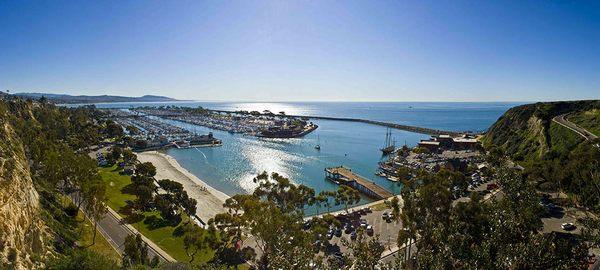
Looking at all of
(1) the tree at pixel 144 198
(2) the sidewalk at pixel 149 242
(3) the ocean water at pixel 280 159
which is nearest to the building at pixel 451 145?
(3) the ocean water at pixel 280 159

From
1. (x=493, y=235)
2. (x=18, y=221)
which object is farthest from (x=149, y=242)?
(x=493, y=235)

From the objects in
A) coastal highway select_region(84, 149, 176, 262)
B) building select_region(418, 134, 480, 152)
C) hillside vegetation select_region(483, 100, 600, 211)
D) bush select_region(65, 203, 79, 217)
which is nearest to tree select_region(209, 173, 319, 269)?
coastal highway select_region(84, 149, 176, 262)

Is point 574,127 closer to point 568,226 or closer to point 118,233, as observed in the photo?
point 568,226

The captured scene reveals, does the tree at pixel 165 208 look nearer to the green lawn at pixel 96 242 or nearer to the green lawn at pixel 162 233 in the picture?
the green lawn at pixel 162 233

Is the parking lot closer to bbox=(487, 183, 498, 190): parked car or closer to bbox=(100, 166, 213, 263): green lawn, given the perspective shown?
bbox=(100, 166, 213, 263): green lawn

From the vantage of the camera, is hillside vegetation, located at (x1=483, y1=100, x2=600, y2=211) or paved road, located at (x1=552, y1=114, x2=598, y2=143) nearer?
hillside vegetation, located at (x1=483, y1=100, x2=600, y2=211)

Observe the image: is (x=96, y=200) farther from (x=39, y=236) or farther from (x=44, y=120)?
(x=44, y=120)
